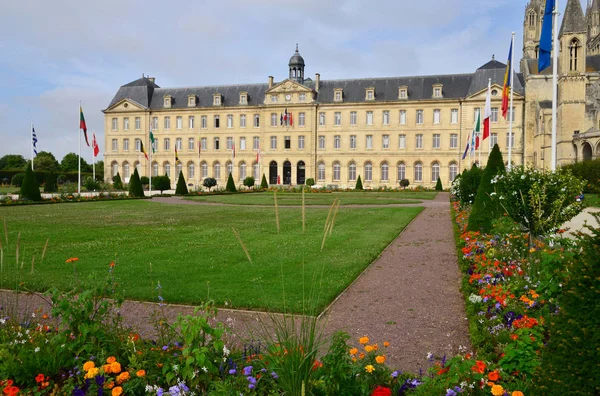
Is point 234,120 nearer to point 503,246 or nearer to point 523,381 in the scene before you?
point 503,246

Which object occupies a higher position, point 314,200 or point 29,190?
point 29,190

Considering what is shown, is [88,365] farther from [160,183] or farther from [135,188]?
[160,183]

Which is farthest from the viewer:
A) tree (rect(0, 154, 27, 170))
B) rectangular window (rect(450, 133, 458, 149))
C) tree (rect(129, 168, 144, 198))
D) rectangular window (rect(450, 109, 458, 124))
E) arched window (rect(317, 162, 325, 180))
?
tree (rect(0, 154, 27, 170))

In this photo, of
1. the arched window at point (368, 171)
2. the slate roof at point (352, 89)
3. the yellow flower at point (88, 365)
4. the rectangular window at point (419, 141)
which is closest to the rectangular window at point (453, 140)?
the rectangular window at point (419, 141)

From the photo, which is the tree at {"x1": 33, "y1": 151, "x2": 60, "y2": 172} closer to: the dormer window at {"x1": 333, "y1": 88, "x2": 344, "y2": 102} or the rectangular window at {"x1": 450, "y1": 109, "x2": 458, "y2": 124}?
the dormer window at {"x1": 333, "y1": 88, "x2": 344, "y2": 102}

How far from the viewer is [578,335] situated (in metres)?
1.84

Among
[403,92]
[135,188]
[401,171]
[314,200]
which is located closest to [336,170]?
[401,171]

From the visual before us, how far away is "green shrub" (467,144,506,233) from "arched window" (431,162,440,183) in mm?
34092

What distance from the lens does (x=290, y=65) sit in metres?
46.6

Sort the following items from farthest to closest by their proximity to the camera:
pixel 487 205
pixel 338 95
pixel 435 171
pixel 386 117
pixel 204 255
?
pixel 338 95
pixel 386 117
pixel 435 171
pixel 487 205
pixel 204 255

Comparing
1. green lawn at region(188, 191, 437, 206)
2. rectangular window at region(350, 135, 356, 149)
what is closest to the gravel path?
green lawn at region(188, 191, 437, 206)

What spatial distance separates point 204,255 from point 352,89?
3937 cm

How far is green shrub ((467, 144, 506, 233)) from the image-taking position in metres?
8.64

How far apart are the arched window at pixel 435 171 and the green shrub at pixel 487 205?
34.1 meters
